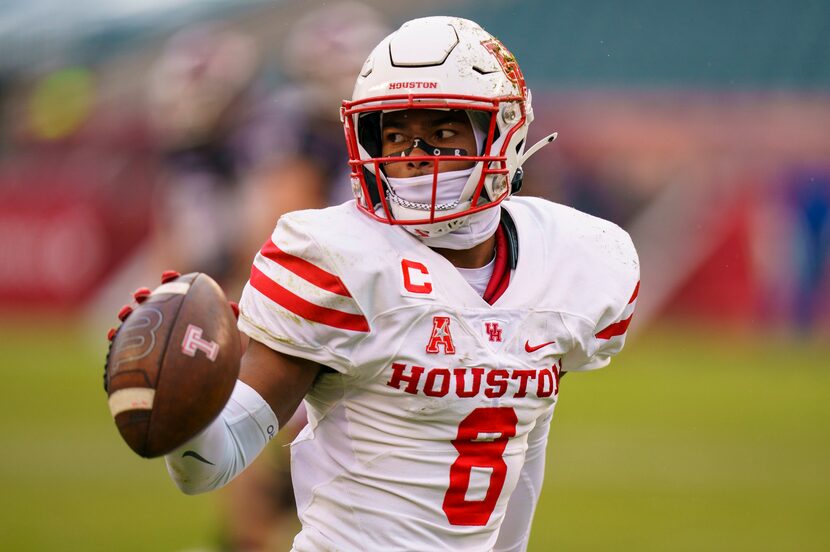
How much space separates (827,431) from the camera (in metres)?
8.88

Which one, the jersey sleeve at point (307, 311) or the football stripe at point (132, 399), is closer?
the football stripe at point (132, 399)

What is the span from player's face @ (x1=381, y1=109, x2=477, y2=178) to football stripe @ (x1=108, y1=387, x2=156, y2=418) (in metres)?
0.66

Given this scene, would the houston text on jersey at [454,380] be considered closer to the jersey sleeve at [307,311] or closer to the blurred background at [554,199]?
the jersey sleeve at [307,311]

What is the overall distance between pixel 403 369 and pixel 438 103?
19.6 inches

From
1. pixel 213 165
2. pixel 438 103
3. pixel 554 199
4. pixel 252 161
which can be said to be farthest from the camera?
pixel 554 199

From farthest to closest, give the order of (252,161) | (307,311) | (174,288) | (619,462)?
1. (619,462)
2. (252,161)
3. (307,311)
4. (174,288)

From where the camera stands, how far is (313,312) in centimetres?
239

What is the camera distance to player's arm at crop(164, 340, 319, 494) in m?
2.31

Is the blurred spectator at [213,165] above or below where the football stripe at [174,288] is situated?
below

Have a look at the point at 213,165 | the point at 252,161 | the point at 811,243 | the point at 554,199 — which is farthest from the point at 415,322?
the point at 811,243

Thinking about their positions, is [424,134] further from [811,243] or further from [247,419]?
[811,243]

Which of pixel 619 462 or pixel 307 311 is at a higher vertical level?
pixel 307 311

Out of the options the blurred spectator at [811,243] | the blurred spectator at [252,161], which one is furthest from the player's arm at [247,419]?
the blurred spectator at [811,243]

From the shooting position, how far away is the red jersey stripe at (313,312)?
7.85 ft
